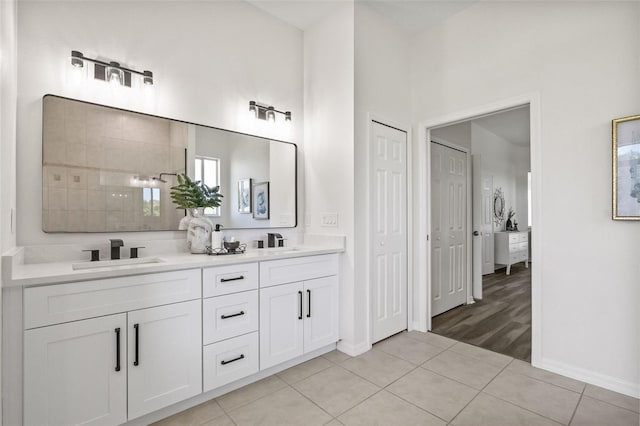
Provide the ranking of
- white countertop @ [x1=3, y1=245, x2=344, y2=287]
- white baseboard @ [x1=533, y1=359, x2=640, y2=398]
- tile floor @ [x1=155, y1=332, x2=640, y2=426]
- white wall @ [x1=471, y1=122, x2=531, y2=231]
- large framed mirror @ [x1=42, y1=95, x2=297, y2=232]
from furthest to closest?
white wall @ [x1=471, y1=122, x2=531, y2=231]
white baseboard @ [x1=533, y1=359, x2=640, y2=398]
large framed mirror @ [x1=42, y1=95, x2=297, y2=232]
tile floor @ [x1=155, y1=332, x2=640, y2=426]
white countertop @ [x1=3, y1=245, x2=344, y2=287]

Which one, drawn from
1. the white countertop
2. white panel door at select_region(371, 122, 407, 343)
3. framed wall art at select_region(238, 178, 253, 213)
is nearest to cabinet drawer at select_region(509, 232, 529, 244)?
white panel door at select_region(371, 122, 407, 343)

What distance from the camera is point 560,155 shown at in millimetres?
2344

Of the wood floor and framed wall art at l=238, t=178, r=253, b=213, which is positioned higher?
framed wall art at l=238, t=178, r=253, b=213

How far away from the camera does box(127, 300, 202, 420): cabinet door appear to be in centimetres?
169

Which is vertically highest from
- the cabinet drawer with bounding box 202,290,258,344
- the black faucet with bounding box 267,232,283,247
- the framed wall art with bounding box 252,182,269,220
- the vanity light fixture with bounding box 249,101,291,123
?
the vanity light fixture with bounding box 249,101,291,123

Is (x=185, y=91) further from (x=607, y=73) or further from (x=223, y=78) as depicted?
(x=607, y=73)

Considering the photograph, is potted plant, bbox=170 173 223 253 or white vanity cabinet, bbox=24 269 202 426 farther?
potted plant, bbox=170 173 223 253

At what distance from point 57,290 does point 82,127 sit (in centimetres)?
108

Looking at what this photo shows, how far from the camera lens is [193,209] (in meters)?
2.43

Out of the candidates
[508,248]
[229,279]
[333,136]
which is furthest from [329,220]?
[508,248]

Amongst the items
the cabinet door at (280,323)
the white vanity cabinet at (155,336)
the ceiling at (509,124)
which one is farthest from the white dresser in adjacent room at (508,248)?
the cabinet door at (280,323)

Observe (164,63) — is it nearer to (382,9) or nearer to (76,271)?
(76,271)

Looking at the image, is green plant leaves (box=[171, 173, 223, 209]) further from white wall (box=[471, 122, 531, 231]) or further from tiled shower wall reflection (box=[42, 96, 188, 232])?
white wall (box=[471, 122, 531, 231])

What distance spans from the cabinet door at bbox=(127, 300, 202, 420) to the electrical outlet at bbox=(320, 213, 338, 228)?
4.41ft
